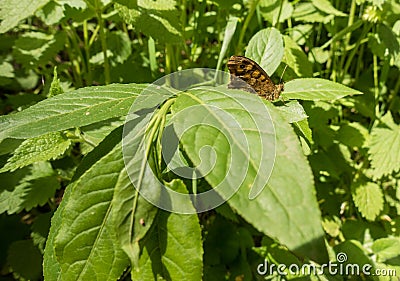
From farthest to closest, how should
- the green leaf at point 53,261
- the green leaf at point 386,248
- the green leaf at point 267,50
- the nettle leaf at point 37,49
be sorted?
the nettle leaf at point 37,49 < the green leaf at point 386,248 < the green leaf at point 267,50 < the green leaf at point 53,261

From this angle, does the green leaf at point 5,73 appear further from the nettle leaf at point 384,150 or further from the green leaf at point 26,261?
the nettle leaf at point 384,150

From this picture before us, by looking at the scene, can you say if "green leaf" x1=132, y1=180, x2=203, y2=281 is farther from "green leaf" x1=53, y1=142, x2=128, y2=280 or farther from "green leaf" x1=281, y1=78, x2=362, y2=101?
"green leaf" x1=281, y1=78, x2=362, y2=101

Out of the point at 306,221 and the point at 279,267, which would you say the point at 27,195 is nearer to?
the point at 279,267

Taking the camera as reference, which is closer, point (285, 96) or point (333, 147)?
point (285, 96)

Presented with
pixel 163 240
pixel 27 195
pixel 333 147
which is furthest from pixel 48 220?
pixel 333 147

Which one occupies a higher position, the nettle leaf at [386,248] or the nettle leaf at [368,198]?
the nettle leaf at [368,198]

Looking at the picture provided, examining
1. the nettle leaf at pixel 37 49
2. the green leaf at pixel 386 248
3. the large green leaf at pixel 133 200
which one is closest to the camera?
the large green leaf at pixel 133 200

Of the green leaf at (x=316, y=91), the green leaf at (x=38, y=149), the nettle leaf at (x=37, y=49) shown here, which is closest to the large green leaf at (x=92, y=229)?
the green leaf at (x=38, y=149)
